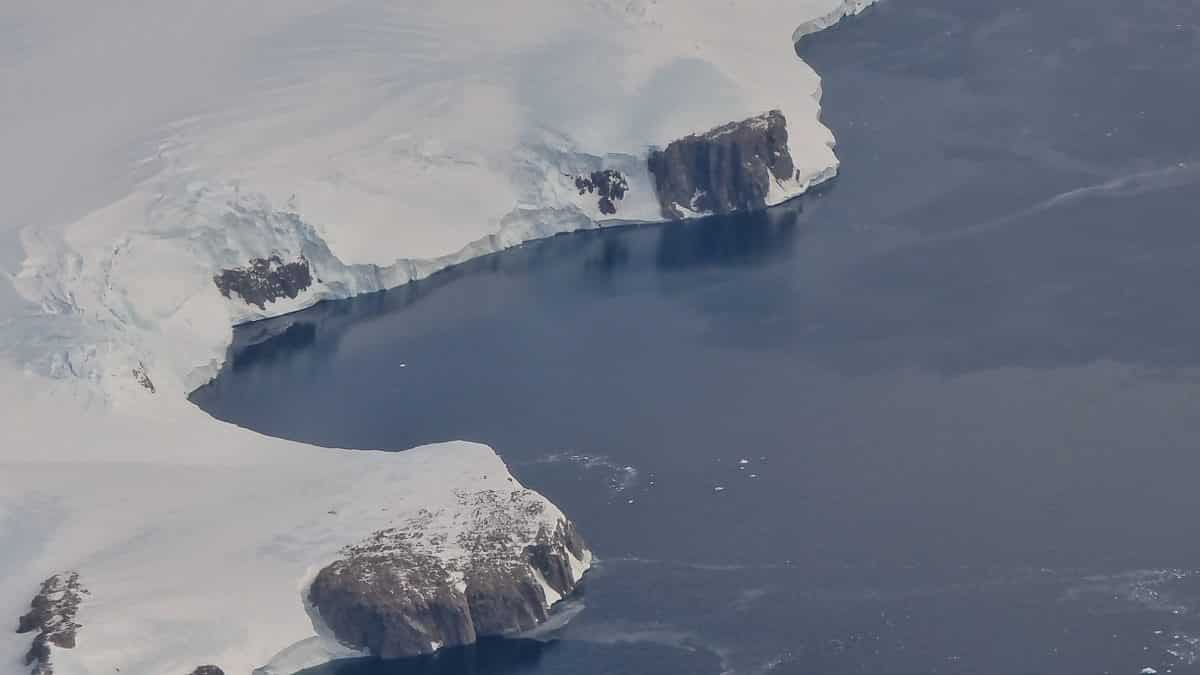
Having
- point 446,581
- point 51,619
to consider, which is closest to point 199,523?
point 51,619

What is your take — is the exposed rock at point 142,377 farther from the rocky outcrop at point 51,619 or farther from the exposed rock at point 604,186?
the exposed rock at point 604,186

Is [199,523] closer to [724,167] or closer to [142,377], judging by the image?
[142,377]

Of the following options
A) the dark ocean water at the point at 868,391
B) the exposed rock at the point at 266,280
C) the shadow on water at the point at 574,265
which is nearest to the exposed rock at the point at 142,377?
the dark ocean water at the point at 868,391

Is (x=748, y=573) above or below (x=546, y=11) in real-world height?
below

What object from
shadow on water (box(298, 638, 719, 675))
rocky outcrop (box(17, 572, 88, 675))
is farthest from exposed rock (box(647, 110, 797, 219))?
rocky outcrop (box(17, 572, 88, 675))

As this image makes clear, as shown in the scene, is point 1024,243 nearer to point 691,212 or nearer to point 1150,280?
point 1150,280

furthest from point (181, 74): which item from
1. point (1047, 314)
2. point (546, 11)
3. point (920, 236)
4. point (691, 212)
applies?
point (1047, 314)

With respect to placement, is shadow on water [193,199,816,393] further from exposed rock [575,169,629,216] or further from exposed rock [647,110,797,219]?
exposed rock [575,169,629,216]
